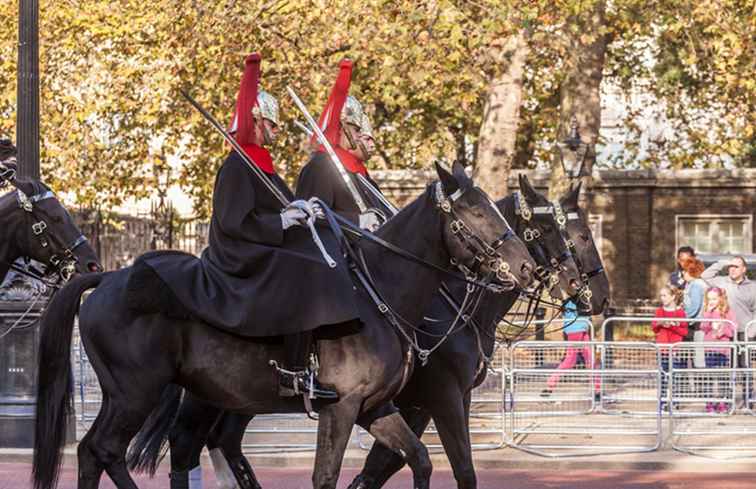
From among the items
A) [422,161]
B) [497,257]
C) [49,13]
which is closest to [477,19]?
[49,13]

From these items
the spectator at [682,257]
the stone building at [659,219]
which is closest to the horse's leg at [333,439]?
the spectator at [682,257]

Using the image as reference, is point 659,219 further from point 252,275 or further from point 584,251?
point 252,275

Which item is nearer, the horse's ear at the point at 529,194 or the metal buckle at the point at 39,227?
the horse's ear at the point at 529,194

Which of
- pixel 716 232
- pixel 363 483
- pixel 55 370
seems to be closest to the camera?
pixel 55 370

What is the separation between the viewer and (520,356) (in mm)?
14883

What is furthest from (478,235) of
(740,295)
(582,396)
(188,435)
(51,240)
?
(740,295)

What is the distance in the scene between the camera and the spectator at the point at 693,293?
17062 mm

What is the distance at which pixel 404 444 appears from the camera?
339 inches

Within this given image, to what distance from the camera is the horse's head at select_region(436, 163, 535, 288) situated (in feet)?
28.0

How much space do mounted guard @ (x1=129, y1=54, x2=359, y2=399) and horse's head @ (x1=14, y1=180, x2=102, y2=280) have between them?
82.8 inches

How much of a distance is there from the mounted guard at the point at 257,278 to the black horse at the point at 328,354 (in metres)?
0.14

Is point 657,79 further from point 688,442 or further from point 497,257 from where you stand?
point 497,257

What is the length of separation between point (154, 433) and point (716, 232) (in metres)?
26.1

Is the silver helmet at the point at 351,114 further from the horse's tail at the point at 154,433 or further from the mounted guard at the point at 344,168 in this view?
the horse's tail at the point at 154,433
